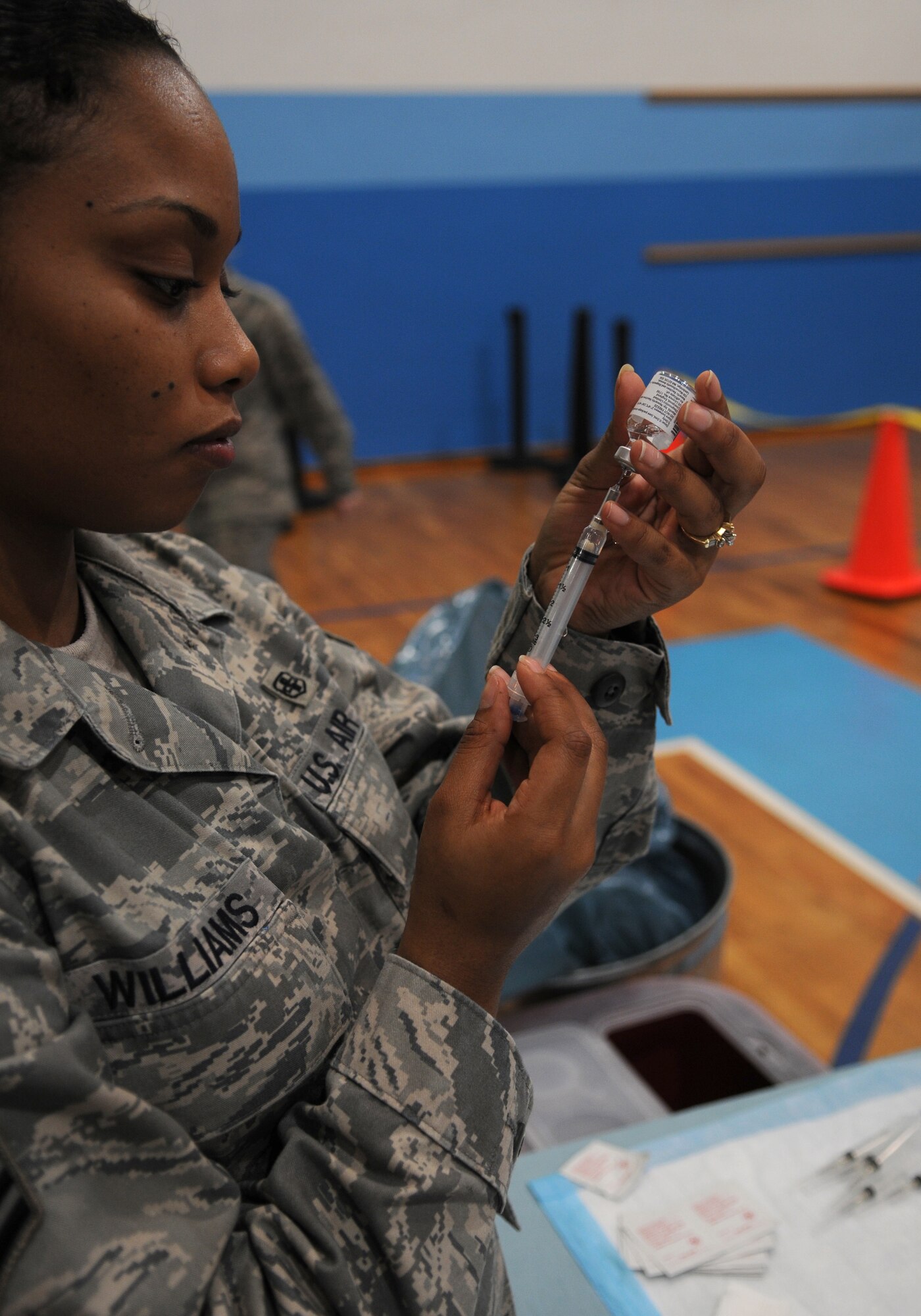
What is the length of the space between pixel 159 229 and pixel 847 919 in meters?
2.04

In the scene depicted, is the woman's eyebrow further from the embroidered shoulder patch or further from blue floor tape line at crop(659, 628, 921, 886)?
blue floor tape line at crop(659, 628, 921, 886)

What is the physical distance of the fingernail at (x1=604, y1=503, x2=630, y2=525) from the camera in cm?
75

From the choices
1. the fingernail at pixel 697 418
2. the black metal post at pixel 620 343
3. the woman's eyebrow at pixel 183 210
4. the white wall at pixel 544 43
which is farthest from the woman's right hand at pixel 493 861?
the white wall at pixel 544 43

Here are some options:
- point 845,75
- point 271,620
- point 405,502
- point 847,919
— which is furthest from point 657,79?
point 271,620

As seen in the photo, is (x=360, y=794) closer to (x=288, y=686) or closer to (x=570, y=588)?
(x=288, y=686)

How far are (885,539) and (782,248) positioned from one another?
3.25 metres

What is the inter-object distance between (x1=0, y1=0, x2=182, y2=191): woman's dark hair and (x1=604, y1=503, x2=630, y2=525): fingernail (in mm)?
394

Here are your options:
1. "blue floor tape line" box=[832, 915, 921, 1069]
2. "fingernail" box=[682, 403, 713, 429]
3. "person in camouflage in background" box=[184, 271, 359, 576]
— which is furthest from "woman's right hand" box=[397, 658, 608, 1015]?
"person in camouflage in background" box=[184, 271, 359, 576]

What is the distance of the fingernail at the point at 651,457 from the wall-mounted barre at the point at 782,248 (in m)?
6.25

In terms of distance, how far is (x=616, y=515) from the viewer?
2.48 ft

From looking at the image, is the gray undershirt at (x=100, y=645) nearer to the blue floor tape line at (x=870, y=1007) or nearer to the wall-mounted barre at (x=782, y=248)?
the blue floor tape line at (x=870, y=1007)

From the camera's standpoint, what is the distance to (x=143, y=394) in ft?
2.01

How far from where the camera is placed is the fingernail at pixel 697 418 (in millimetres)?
718

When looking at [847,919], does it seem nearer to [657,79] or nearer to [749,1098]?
[749,1098]
